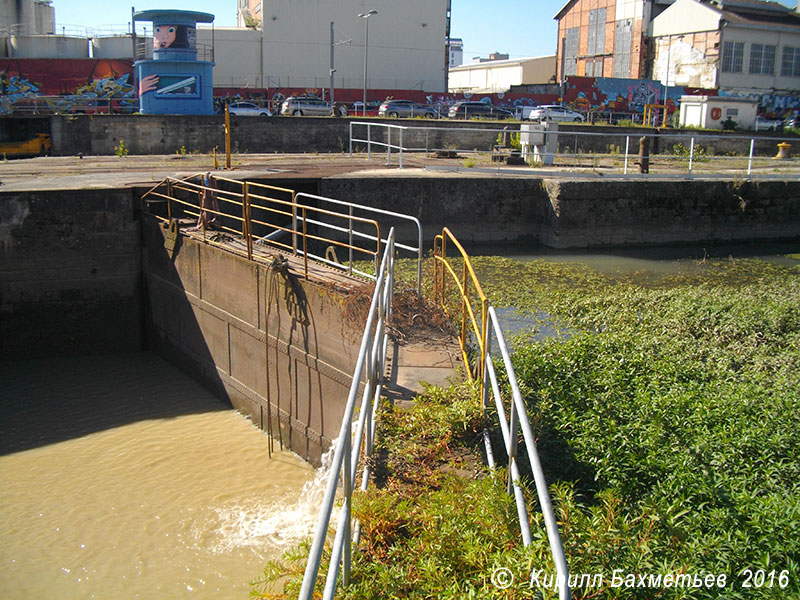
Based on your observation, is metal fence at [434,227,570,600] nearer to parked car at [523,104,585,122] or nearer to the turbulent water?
the turbulent water

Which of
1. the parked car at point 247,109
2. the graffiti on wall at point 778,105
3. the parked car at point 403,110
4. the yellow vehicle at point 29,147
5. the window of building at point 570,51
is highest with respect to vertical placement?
the window of building at point 570,51

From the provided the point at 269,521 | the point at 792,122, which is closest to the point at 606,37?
the point at 792,122

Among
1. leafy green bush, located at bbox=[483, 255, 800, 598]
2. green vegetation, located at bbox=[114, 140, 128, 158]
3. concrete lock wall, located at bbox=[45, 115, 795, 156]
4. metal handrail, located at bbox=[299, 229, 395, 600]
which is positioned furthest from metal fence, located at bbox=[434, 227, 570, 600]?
green vegetation, located at bbox=[114, 140, 128, 158]

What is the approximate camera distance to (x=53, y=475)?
32.5 ft

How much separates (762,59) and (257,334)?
53.8 metres

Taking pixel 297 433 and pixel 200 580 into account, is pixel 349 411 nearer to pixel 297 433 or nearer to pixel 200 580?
pixel 200 580

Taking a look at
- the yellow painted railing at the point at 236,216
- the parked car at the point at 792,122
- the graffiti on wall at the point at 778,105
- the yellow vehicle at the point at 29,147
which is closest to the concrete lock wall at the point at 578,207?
the yellow painted railing at the point at 236,216

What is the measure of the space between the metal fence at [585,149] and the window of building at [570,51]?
1074 inches

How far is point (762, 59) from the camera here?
5391cm

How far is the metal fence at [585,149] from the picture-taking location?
81.1ft

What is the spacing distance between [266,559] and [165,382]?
20.8 feet

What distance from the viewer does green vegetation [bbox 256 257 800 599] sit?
14.3 ft

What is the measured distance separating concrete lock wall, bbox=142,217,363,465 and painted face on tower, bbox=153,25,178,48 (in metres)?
17.3

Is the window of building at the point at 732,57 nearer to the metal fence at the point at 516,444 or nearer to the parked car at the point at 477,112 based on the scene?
the parked car at the point at 477,112
